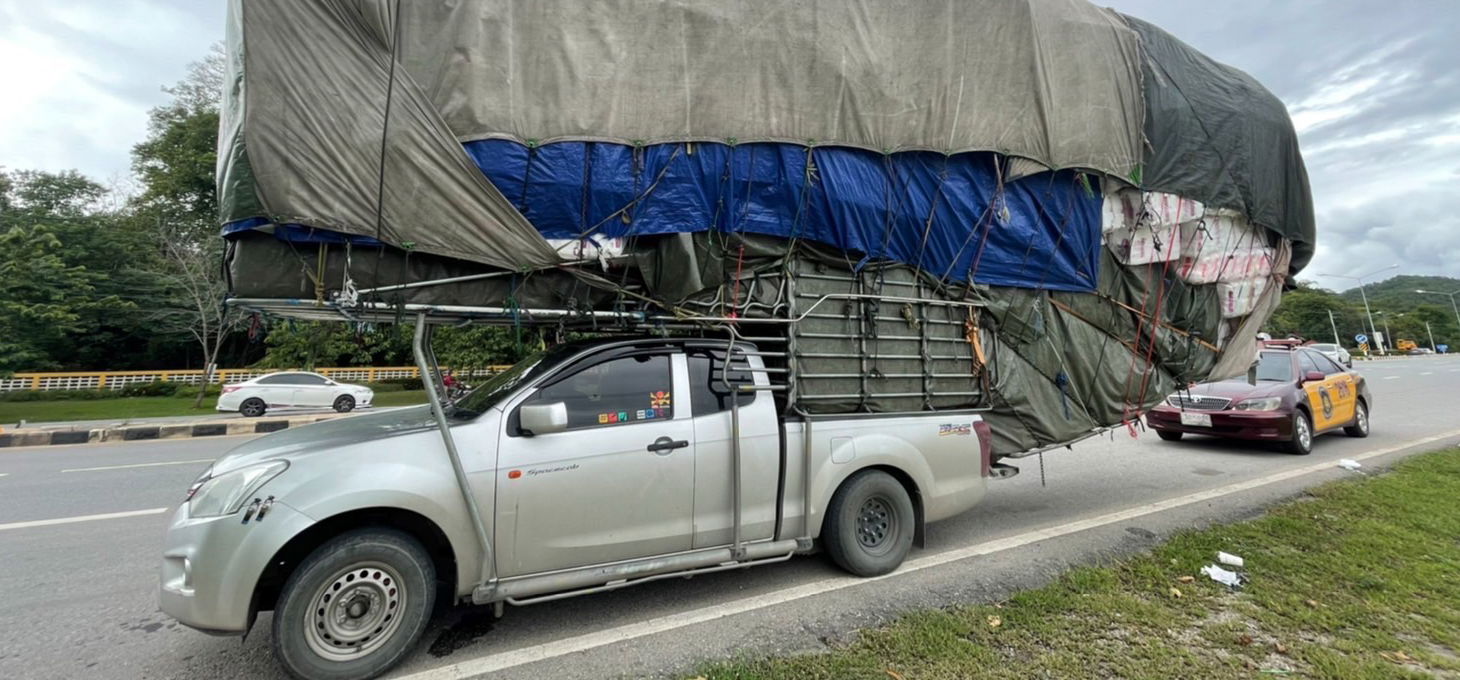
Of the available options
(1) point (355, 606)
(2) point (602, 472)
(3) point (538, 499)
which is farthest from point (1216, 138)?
(1) point (355, 606)

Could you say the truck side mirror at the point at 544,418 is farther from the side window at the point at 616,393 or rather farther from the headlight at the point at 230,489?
the headlight at the point at 230,489

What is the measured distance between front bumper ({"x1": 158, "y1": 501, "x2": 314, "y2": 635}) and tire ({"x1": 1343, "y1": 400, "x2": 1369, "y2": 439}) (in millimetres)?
14131

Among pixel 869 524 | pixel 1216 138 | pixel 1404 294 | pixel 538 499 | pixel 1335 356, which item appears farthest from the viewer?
pixel 1404 294

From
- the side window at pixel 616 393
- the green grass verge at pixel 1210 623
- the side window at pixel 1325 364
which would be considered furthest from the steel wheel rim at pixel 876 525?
the side window at pixel 1325 364

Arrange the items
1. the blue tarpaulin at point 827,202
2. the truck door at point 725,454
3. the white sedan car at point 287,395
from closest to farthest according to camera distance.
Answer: the truck door at point 725,454
the blue tarpaulin at point 827,202
the white sedan car at point 287,395

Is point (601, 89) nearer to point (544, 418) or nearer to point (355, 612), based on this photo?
point (544, 418)

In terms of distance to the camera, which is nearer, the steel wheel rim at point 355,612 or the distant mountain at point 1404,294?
the steel wheel rim at point 355,612

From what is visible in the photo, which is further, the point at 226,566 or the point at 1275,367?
the point at 1275,367

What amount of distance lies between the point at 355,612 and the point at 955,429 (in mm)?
3883

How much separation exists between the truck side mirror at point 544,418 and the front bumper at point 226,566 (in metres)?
1.04

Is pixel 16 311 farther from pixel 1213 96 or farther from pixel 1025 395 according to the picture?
pixel 1213 96

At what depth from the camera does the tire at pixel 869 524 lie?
4.17 metres

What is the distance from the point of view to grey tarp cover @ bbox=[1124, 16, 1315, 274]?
5719mm

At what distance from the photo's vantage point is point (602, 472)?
344cm
